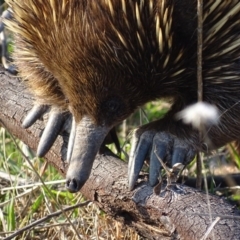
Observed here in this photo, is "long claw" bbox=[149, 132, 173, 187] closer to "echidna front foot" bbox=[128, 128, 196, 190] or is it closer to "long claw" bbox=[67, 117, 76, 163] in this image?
"echidna front foot" bbox=[128, 128, 196, 190]

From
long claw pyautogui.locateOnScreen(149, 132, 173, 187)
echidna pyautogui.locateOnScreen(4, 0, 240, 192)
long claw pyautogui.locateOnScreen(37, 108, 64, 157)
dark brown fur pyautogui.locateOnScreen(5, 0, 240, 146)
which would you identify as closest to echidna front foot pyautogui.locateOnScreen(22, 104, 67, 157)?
long claw pyautogui.locateOnScreen(37, 108, 64, 157)

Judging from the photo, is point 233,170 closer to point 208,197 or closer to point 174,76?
point 174,76

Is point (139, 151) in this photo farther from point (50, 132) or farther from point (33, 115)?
point (33, 115)

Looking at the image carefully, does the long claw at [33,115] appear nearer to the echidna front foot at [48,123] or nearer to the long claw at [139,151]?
the echidna front foot at [48,123]

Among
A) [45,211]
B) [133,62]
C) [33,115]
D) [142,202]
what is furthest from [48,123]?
[142,202]

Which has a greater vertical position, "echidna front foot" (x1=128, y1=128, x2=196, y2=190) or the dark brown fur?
the dark brown fur

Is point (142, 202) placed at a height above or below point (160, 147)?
below

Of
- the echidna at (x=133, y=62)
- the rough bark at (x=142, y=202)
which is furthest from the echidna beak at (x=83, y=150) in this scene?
the rough bark at (x=142, y=202)
